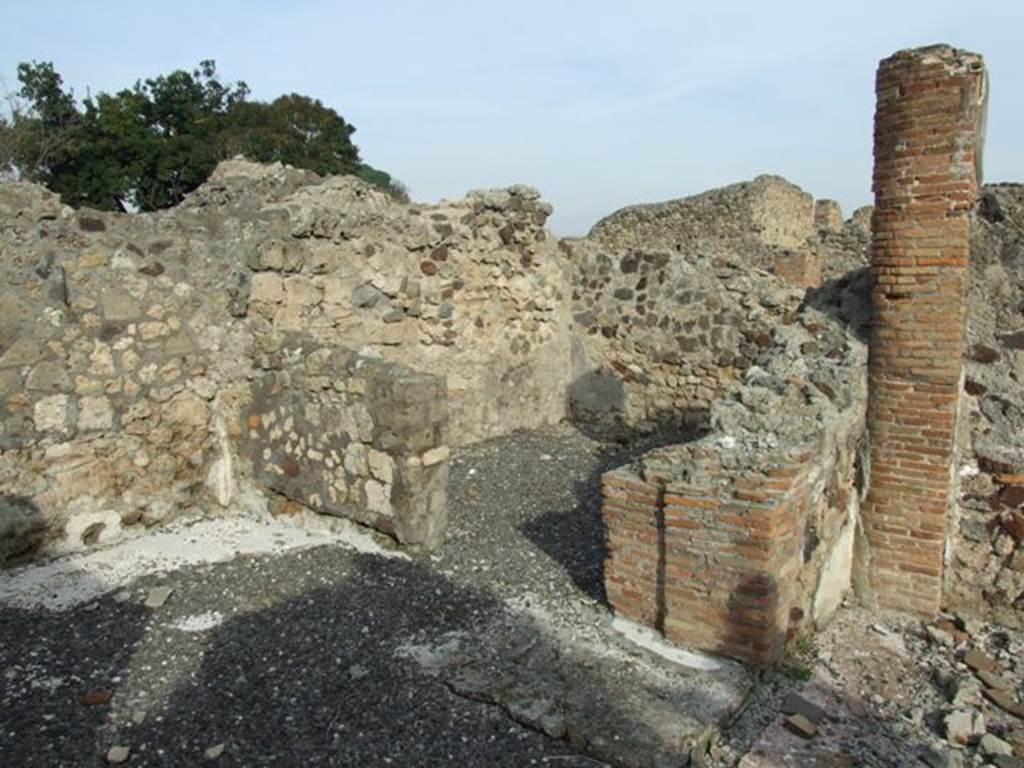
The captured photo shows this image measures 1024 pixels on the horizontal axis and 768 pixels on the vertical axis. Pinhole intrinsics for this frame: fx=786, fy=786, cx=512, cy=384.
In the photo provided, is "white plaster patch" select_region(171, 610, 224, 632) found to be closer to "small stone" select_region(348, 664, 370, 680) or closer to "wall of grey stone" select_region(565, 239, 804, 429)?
"small stone" select_region(348, 664, 370, 680)

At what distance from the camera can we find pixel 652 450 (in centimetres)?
534

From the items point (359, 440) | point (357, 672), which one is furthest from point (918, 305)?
point (357, 672)

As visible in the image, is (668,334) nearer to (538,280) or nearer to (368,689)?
(538,280)

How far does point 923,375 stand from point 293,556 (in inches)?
162

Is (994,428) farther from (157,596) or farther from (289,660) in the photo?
(157,596)

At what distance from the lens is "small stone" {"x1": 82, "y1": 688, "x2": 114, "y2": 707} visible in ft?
11.3

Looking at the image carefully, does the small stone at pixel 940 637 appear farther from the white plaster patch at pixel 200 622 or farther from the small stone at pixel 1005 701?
the white plaster patch at pixel 200 622

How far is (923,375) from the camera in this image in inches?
192

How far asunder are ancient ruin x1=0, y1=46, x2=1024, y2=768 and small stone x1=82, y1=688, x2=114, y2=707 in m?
1.79

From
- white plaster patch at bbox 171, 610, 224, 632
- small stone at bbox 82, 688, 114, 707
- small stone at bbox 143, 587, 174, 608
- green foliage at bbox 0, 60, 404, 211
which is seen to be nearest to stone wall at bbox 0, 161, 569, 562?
small stone at bbox 143, 587, 174, 608

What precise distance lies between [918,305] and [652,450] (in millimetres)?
1887

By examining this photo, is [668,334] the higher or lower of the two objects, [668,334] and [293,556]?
the higher

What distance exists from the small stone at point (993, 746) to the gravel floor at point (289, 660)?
76.0 inches

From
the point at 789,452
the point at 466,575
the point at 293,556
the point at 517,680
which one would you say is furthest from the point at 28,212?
the point at 789,452
